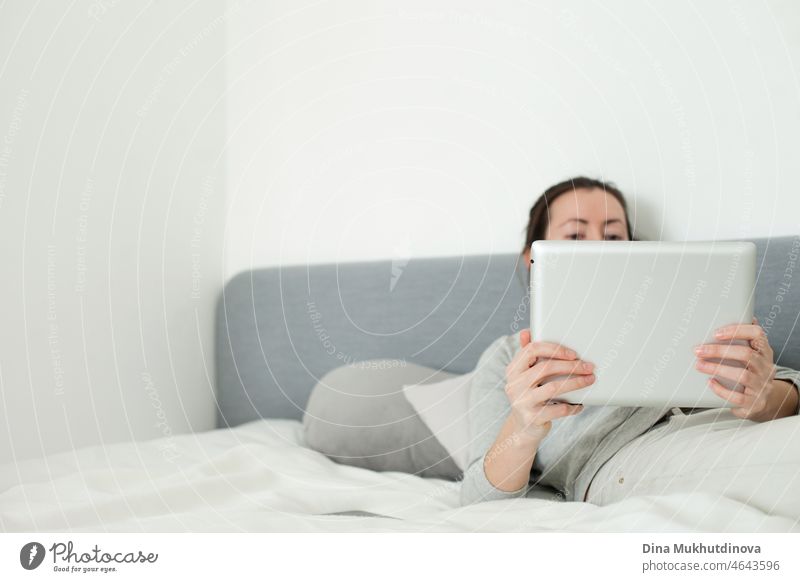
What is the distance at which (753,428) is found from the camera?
0.59 metres

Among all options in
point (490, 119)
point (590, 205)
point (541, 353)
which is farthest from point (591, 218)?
point (541, 353)

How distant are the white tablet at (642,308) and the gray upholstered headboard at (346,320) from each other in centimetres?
46

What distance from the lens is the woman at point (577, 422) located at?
59 cm

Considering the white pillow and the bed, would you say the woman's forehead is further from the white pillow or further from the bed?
the white pillow

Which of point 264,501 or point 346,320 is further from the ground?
point 346,320

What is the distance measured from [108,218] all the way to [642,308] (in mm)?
819

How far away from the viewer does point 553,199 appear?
3.19 ft

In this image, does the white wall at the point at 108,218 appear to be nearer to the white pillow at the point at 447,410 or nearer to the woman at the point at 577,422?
the white pillow at the point at 447,410

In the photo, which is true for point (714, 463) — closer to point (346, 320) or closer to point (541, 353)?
point (541, 353)

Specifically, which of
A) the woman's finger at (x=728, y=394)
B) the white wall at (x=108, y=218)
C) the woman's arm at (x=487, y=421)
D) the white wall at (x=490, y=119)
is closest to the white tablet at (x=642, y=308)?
the woman's finger at (x=728, y=394)

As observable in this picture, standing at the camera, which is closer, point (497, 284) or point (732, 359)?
point (732, 359)

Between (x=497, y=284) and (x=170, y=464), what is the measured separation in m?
0.54
